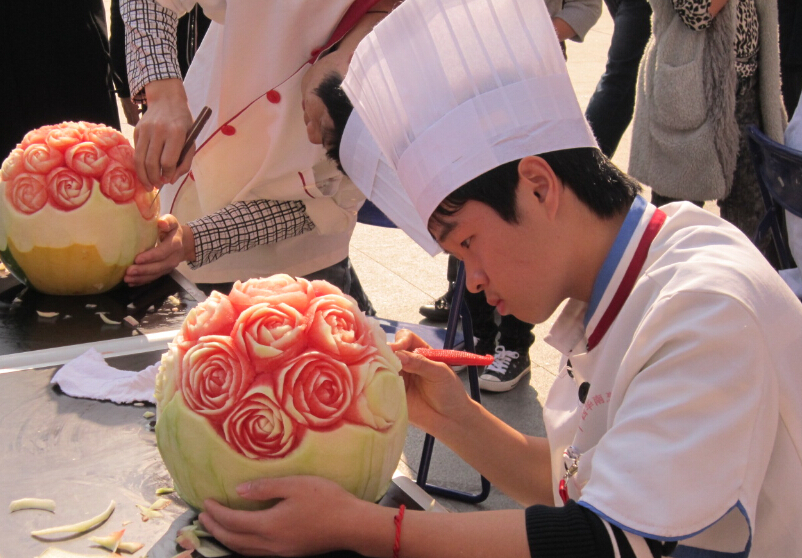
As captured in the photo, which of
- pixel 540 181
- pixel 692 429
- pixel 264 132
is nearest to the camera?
pixel 692 429

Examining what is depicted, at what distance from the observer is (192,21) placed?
239 cm

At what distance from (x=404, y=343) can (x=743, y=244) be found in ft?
1.87

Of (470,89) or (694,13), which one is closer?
(470,89)

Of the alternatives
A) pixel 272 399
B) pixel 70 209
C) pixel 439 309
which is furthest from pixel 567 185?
pixel 439 309

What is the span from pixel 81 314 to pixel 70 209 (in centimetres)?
23

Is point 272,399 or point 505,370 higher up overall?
point 272,399

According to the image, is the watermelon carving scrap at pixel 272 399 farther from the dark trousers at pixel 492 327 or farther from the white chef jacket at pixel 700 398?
the dark trousers at pixel 492 327

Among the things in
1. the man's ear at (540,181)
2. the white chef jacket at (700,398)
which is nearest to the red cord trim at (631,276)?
the white chef jacket at (700,398)

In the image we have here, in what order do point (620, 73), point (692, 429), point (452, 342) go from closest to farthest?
1. point (692, 429)
2. point (452, 342)
3. point (620, 73)

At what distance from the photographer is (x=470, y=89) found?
1.18 metres

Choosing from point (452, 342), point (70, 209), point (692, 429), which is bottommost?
point (452, 342)

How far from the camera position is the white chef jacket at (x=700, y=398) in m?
0.92

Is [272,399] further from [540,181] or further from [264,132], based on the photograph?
[264,132]

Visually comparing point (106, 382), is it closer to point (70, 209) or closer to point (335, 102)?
point (70, 209)
